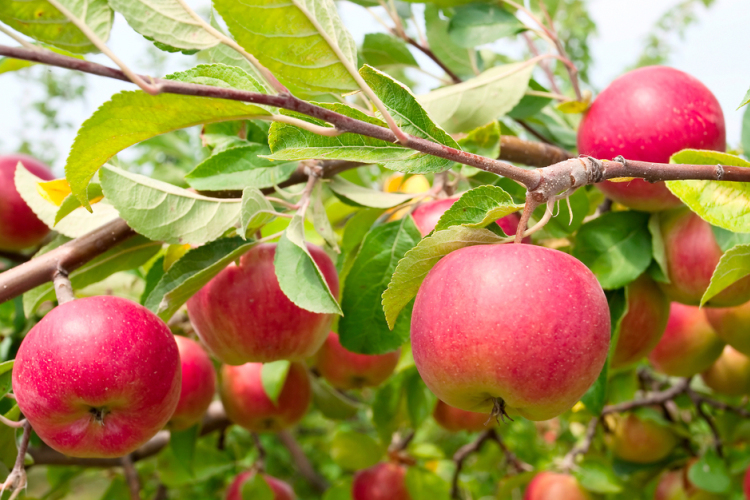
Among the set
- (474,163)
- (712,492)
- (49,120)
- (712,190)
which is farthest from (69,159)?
(49,120)

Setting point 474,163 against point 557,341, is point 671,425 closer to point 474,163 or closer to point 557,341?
point 557,341

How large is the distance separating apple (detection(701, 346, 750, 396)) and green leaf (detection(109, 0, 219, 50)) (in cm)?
136

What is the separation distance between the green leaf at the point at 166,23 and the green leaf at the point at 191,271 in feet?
0.84

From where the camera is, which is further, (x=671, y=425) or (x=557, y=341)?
(x=671, y=425)

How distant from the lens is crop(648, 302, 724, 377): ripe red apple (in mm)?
1213

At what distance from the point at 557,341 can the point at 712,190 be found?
265mm

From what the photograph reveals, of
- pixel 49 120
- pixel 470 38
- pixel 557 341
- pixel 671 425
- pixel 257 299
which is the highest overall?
A: pixel 470 38

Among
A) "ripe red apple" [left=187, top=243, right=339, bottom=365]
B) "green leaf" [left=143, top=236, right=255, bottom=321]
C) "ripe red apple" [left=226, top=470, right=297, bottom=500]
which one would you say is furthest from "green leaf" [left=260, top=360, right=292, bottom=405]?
"ripe red apple" [left=226, top=470, right=297, bottom=500]

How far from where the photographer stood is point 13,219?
1.34 m

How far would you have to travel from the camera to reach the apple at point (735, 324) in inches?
39.3

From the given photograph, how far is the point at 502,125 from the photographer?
116 cm

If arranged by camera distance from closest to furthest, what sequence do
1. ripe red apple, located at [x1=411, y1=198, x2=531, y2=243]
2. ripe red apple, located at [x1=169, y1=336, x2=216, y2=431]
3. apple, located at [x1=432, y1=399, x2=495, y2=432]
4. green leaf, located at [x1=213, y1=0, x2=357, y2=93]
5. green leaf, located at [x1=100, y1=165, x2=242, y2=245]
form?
green leaf, located at [x1=213, y1=0, x2=357, y2=93], green leaf, located at [x1=100, y1=165, x2=242, y2=245], ripe red apple, located at [x1=411, y1=198, x2=531, y2=243], ripe red apple, located at [x1=169, y1=336, x2=216, y2=431], apple, located at [x1=432, y1=399, x2=495, y2=432]

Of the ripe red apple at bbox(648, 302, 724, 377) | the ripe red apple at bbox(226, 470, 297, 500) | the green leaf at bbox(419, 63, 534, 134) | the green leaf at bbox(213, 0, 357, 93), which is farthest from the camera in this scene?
the ripe red apple at bbox(226, 470, 297, 500)

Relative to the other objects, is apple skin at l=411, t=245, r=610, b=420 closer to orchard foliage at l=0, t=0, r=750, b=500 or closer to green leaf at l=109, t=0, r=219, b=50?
orchard foliage at l=0, t=0, r=750, b=500
